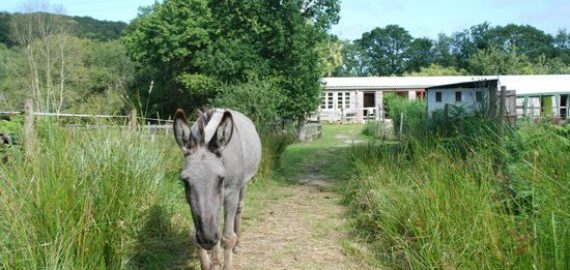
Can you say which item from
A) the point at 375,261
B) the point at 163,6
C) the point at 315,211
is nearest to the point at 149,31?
the point at 163,6

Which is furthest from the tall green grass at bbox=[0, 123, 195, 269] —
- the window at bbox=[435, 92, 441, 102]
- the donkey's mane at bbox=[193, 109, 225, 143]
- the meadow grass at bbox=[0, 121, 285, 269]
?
the window at bbox=[435, 92, 441, 102]

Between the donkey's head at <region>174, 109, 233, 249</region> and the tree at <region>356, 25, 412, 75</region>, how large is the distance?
9283cm

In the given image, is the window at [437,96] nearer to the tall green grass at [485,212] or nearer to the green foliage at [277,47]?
the green foliage at [277,47]

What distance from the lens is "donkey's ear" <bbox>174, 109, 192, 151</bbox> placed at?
3.87 metres

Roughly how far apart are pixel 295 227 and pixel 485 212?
3.42m

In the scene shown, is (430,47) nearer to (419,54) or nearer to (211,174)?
(419,54)

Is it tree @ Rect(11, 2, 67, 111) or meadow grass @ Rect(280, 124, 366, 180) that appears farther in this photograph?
meadow grass @ Rect(280, 124, 366, 180)

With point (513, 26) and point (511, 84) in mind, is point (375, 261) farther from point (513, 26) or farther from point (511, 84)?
point (513, 26)

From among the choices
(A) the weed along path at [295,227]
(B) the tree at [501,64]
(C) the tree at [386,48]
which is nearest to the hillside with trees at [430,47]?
(C) the tree at [386,48]

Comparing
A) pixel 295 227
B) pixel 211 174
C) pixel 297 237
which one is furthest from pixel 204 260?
pixel 295 227

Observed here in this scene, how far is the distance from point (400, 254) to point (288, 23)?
2071 centimetres

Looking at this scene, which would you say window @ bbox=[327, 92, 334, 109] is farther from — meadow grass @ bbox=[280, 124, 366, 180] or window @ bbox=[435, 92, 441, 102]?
meadow grass @ bbox=[280, 124, 366, 180]

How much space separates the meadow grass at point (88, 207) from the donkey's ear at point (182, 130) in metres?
0.72

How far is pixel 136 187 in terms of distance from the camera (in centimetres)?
477
